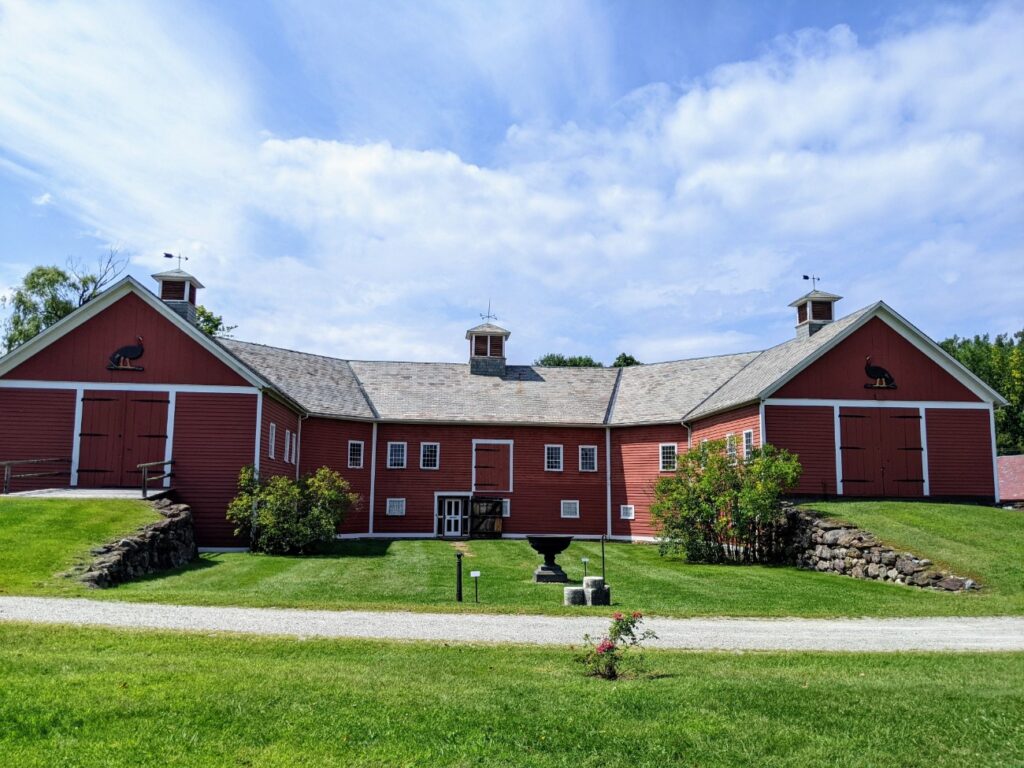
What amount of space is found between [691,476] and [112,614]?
17359mm

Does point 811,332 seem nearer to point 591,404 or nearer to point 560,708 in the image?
point 591,404

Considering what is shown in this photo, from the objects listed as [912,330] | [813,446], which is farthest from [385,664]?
[912,330]

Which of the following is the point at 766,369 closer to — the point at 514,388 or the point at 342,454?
the point at 514,388

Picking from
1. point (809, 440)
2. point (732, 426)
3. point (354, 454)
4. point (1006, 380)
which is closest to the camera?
point (809, 440)


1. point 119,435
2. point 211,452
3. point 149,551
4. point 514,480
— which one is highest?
point 119,435

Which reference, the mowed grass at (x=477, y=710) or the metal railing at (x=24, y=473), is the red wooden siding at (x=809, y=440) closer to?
the mowed grass at (x=477, y=710)

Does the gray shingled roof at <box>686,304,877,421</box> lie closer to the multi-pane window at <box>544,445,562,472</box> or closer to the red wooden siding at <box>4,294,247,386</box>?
the multi-pane window at <box>544,445,562,472</box>

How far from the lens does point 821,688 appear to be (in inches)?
323

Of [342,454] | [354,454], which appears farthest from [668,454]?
[342,454]

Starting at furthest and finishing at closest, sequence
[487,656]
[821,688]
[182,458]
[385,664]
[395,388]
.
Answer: [395,388] → [182,458] → [487,656] → [385,664] → [821,688]

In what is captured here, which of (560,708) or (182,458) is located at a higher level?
(182,458)

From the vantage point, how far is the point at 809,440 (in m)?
26.6

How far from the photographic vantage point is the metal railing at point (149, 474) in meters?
22.7

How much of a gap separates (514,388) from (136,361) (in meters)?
16.4
